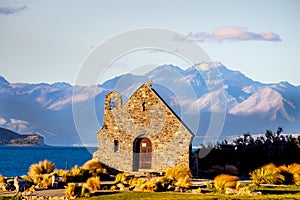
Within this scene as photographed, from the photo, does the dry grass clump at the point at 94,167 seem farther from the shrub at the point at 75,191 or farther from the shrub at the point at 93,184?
the shrub at the point at 75,191

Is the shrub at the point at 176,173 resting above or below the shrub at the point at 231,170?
below

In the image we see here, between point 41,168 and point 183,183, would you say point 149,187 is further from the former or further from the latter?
point 41,168

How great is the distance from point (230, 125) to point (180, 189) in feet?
175

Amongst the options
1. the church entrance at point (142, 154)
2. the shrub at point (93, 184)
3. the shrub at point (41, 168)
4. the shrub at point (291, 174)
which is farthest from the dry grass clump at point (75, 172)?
the shrub at point (291, 174)

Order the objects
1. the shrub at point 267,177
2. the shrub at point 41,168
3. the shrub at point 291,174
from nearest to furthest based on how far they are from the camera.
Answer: the shrub at point 267,177 < the shrub at point 41,168 < the shrub at point 291,174

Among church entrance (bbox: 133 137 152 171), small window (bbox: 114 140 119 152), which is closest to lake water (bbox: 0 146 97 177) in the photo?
small window (bbox: 114 140 119 152)

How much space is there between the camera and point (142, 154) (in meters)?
45.4

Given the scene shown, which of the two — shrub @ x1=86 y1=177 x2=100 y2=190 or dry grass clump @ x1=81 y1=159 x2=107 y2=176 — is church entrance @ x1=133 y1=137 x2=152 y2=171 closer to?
dry grass clump @ x1=81 y1=159 x2=107 y2=176

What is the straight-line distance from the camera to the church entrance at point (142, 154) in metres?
45.3

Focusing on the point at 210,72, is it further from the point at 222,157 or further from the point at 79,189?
the point at 79,189

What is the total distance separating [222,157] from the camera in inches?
2092

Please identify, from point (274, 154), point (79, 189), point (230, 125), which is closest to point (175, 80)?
point (274, 154)

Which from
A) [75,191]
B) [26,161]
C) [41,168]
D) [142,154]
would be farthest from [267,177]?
[26,161]

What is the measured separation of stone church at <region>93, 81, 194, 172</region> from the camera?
44.4 m
